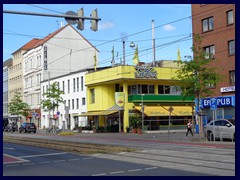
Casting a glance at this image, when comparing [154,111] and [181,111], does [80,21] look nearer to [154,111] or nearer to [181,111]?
[154,111]

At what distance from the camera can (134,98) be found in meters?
51.2

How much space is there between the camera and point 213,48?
41219 mm

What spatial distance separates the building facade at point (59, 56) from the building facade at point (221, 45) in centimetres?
3857

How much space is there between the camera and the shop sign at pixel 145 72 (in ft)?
169

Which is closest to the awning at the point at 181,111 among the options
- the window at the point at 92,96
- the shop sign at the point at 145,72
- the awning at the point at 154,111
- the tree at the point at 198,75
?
the awning at the point at 154,111

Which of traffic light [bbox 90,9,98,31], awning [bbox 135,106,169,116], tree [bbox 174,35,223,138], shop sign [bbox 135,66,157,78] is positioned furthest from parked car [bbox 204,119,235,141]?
shop sign [bbox 135,66,157,78]

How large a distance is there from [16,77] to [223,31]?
2626 inches

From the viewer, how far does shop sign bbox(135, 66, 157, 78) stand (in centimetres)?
5141

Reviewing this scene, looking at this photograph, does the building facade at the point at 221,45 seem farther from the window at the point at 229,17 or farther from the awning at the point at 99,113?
the awning at the point at 99,113

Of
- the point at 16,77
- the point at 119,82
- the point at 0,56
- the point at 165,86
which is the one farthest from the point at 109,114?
the point at 16,77

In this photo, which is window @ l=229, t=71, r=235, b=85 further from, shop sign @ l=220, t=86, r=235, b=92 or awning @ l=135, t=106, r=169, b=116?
awning @ l=135, t=106, r=169, b=116

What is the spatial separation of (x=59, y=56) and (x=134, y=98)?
3118 cm

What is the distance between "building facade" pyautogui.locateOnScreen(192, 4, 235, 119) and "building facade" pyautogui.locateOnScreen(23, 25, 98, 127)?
3857cm

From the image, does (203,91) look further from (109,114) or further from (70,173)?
(109,114)
